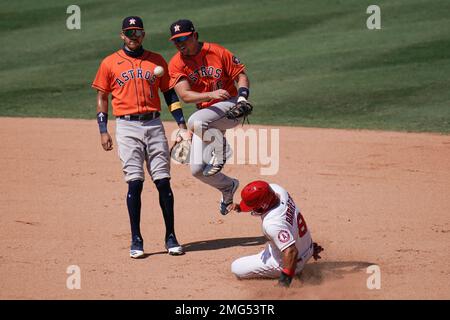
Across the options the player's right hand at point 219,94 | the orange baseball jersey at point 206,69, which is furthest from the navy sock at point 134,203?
the orange baseball jersey at point 206,69

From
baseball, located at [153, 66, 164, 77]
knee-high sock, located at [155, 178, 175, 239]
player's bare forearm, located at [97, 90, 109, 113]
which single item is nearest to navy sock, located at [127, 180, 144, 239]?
knee-high sock, located at [155, 178, 175, 239]

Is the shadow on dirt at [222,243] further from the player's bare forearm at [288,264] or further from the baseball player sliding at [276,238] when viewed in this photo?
the player's bare forearm at [288,264]

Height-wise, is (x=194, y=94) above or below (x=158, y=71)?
below

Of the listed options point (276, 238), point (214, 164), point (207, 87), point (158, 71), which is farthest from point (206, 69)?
point (276, 238)

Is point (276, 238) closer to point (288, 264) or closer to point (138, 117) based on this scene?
point (288, 264)

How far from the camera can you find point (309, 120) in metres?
15.0

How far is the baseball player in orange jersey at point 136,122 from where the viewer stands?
793 cm

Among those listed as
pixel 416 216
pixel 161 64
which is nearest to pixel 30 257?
pixel 161 64

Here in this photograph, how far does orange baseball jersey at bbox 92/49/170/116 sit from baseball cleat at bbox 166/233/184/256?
1.27m

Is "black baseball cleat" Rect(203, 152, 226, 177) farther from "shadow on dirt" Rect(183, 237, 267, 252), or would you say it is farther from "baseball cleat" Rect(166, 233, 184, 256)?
"baseball cleat" Rect(166, 233, 184, 256)

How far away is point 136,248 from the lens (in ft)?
25.8

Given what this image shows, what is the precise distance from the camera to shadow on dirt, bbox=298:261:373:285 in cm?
716

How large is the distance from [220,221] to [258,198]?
250 centimetres

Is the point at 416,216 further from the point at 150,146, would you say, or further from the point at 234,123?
the point at 150,146
